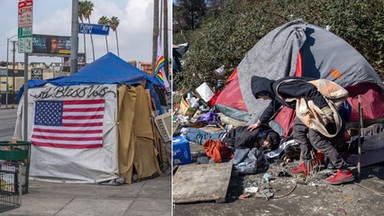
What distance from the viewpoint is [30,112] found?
7.34 meters

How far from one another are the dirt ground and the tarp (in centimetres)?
182

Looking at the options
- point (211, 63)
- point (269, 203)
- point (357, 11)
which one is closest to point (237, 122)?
point (211, 63)

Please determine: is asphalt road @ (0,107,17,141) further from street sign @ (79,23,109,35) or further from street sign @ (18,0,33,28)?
street sign @ (18,0,33,28)

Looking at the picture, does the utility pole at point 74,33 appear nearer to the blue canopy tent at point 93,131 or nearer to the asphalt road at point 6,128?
the blue canopy tent at point 93,131

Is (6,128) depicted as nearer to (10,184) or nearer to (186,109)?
(186,109)

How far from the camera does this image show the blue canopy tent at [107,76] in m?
7.12

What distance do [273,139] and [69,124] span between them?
3.14m

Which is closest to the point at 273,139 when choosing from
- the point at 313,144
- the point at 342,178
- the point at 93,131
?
the point at 313,144

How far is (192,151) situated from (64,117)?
2170 mm

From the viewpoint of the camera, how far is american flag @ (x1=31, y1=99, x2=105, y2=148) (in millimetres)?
6832

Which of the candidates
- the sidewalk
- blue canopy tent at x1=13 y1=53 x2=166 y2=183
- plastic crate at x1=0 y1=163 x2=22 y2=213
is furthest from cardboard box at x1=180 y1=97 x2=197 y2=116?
plastic crate at x1=0 y1=163 x2=22 y2=213

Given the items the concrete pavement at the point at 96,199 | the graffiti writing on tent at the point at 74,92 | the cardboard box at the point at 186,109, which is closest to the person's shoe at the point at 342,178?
the concrete pavement at the point at 96,199

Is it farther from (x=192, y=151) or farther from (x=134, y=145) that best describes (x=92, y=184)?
(x=192, y=151)

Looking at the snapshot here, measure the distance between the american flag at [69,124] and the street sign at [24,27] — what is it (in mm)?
974
